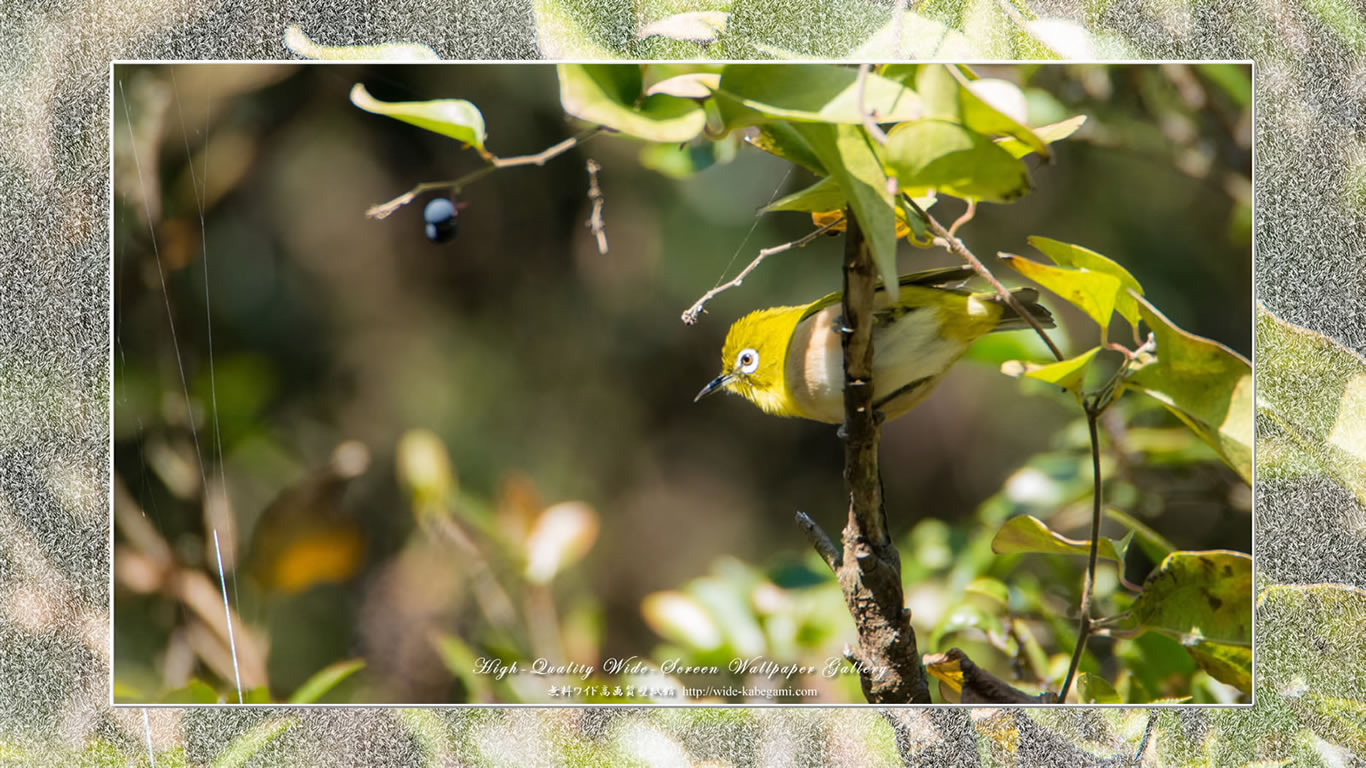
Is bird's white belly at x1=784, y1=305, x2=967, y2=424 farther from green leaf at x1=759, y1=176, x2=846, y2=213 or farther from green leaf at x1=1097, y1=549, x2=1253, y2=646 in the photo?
green leaf at x1=1097, y1=549, x2=1253, y2=646

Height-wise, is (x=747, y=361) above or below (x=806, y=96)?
below

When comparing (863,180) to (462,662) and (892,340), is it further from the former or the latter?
(462,662)

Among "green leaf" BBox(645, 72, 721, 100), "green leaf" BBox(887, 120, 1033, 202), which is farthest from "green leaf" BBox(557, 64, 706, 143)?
"green leaf" BBox(887, 120, 1033, 202)

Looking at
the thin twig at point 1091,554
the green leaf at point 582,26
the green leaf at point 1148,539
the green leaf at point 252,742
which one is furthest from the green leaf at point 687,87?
the green leaf at point 252,742

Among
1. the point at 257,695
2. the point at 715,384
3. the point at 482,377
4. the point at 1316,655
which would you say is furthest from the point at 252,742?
the point at 1316,655

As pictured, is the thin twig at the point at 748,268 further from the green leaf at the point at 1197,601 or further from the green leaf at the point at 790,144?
the green leaf at the point at 1197,601

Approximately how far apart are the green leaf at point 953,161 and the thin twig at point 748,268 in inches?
6.1

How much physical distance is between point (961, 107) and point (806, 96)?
0.08m

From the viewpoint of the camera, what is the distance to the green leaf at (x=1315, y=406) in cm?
76

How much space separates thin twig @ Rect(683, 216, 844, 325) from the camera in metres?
0.69

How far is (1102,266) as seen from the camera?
0.65m

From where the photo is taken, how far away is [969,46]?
74 cm

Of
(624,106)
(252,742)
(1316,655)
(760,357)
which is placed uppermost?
(624,106)

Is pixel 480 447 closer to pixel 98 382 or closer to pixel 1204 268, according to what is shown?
pixel 98 382
